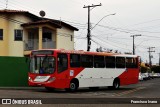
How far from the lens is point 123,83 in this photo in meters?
35.5

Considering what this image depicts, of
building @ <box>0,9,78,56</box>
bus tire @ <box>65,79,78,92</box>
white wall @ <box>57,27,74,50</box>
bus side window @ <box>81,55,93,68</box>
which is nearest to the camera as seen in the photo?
bus tire @ <box>65,79,78,92</box>

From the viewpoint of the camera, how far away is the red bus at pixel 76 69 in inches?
1091

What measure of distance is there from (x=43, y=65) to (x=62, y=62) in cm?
132

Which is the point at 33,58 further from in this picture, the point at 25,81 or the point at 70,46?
the point at 70,46

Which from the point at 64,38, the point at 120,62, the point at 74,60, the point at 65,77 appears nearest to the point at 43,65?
the point at 65,77

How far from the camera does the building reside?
48406 millimetres

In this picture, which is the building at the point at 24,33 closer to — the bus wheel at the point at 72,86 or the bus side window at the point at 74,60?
the bus side window at the point at 74,60

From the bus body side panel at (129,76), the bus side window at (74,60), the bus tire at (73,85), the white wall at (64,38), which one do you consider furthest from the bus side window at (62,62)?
the white wall at (64,38)

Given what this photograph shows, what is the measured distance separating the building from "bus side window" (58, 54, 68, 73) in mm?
20691

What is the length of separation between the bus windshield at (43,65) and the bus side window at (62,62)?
46cm

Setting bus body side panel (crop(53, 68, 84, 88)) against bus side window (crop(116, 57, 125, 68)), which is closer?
bus body side panel (crop(53, 68, 84, 88))

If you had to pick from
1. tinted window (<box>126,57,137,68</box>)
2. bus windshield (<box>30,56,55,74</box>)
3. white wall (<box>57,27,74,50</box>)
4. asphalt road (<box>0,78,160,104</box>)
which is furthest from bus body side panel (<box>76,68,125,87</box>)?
white wall (<box>57,27,74,50</box>)

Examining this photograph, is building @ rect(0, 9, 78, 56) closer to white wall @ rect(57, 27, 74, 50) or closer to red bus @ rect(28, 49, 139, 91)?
white wall @ rect(57, 27, 74, 50)

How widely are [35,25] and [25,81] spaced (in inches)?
641
